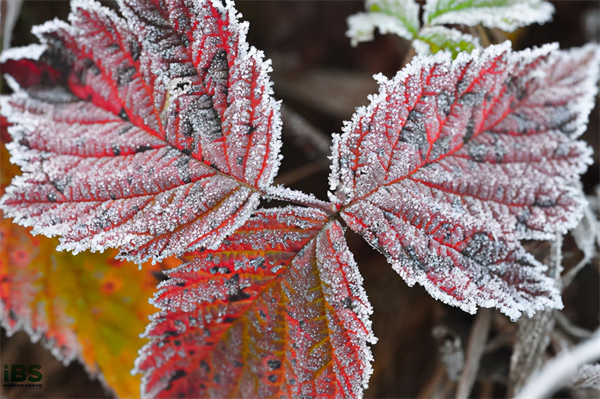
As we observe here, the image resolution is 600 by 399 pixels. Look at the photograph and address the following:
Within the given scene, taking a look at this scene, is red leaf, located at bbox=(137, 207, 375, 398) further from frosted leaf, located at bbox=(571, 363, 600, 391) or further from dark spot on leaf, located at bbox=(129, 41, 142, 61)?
frosted leaf, located at bbox=(571, 363, 600, 391)

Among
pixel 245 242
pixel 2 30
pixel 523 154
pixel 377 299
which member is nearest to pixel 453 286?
pixel 523 154

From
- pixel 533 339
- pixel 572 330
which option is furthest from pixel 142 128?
pixel 572 330

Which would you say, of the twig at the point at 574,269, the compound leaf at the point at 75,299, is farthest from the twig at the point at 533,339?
the compound leaf at the point at 75,299

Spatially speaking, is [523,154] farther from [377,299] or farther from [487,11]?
[377,299]

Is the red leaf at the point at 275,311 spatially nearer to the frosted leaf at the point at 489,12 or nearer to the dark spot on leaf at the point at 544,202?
Result: the dark spot on leaf at the point at 544,202

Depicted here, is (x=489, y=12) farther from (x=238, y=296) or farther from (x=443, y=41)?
(x=238, y=296)
